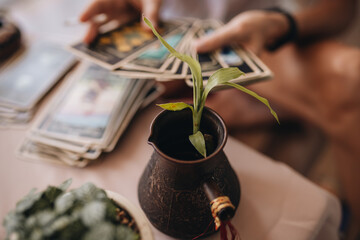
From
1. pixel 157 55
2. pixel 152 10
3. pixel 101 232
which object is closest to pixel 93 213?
pixel 101 232

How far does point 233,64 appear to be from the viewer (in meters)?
0.79

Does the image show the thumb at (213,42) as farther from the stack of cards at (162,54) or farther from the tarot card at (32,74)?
the tarot card at (32,74)

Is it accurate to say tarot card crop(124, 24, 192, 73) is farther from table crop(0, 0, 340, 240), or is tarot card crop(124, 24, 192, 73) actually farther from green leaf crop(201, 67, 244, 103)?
green leaf crop(201, 67, 244, 103)

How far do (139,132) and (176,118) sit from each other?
10.4 inches

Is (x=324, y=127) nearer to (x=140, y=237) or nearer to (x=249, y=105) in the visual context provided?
(x=249, y=105)

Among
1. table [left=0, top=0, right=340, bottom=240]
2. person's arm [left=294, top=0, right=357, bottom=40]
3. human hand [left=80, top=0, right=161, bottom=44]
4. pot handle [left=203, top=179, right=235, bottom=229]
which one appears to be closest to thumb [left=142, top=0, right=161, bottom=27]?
human hand [left=80, top=0, right=161, bottom=44]

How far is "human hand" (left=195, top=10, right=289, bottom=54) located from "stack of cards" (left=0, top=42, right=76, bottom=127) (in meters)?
0.46

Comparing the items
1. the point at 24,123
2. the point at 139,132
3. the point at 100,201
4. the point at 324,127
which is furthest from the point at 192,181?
the point at 324,127

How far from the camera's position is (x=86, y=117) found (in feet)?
2.46

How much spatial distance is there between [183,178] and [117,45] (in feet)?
1.91

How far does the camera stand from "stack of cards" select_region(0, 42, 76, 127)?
794mm

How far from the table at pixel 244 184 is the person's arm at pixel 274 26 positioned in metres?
0.33

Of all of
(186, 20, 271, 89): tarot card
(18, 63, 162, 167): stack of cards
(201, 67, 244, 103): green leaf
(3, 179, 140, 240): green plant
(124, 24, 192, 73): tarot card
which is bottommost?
(18, 63, 162, 167): stack of cards

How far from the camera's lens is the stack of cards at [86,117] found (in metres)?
0.69
